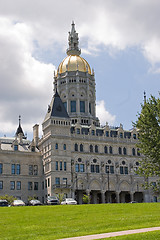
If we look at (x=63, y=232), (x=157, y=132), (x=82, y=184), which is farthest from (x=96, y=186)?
(x=63, y=232)

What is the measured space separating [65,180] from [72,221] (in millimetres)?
53103

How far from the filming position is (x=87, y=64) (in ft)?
371

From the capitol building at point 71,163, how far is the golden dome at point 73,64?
20.2 metres

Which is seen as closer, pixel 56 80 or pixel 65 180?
pixel 65 180

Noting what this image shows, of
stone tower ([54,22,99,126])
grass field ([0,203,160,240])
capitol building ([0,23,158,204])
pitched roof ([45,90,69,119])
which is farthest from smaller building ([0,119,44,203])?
grass field ([0,203,160,240])

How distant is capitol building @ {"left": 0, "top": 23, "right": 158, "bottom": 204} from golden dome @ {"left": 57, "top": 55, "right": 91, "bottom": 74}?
20157 mm

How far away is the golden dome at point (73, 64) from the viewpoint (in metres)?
110

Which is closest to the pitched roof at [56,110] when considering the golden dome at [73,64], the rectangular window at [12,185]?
the rectangular window at [12,185]

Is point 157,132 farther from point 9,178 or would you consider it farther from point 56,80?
point 56,80

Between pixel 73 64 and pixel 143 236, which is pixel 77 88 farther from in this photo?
pixel 143 236

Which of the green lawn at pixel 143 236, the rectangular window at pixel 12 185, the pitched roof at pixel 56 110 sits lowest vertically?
the green lawn at pixel 143 236

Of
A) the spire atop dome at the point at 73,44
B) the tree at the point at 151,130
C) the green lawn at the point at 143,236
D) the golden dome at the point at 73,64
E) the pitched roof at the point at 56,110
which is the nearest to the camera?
the green lawn at the point at 143,236

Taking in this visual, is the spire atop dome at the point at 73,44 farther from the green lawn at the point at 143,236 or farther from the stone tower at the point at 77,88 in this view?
the green lawn at the point at 143,236

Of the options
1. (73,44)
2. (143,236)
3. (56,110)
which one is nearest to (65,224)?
(143,236)
